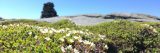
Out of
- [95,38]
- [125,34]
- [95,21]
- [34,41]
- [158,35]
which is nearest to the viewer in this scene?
[34,41]

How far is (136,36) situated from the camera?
19.6 m

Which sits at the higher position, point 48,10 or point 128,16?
point 128,16

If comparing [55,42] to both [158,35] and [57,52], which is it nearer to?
[57,52]

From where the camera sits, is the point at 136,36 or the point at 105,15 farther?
the point at 105,15

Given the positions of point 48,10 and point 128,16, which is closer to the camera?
point 128,16

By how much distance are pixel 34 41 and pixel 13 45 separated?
1000mm

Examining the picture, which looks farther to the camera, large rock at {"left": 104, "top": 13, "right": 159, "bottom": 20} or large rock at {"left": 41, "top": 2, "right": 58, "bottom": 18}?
large rock at {"left": 41, "top": 2, "right": 58, "bottom": 18}

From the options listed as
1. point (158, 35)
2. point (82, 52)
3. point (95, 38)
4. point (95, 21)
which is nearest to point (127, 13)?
point (95, 21)

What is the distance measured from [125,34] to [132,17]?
16.5m

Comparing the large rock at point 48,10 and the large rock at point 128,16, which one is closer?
the large rock at point 128,16

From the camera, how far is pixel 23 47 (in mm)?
12562

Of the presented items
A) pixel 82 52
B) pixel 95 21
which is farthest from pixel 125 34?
pixel 95 21

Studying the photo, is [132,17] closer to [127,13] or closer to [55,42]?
[127,13]

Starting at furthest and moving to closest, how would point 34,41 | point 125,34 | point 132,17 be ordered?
point 132,17 < point 125,34 < point 34,41
